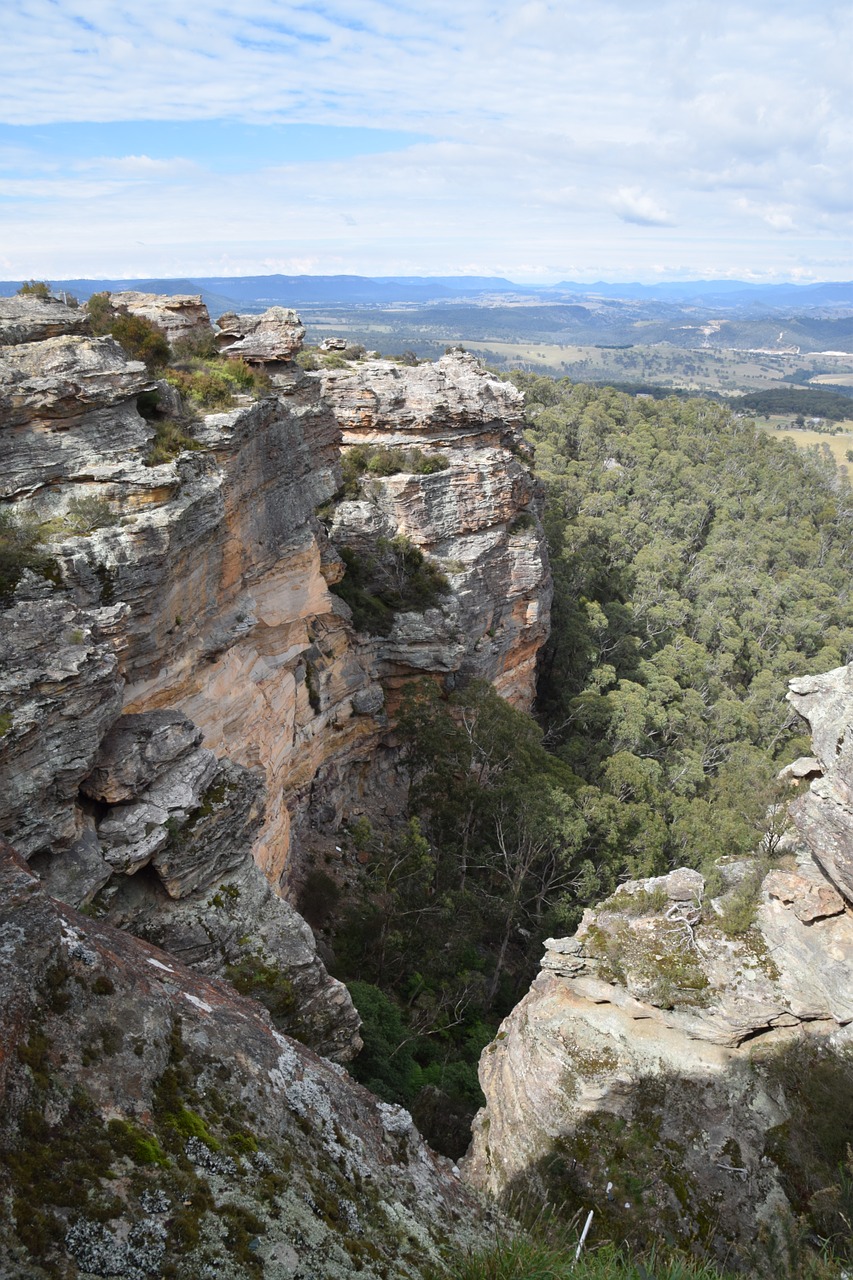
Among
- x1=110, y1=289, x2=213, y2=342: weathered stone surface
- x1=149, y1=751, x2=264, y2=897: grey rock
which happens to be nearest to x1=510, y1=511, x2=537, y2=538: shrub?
x1=110, y1=289, x2=213, y2=342: weathered stone surface

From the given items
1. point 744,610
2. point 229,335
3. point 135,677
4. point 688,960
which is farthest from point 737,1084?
point 744,610

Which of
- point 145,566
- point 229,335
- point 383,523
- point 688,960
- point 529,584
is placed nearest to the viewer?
point 145,566

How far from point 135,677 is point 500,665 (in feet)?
72.8

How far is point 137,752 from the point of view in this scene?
12.8 meters

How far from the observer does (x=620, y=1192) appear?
14.5m

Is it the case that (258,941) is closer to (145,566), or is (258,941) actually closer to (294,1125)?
(294,1125)

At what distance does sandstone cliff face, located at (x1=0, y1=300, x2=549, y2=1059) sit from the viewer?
11414mm

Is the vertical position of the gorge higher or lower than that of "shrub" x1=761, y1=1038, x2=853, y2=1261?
higher

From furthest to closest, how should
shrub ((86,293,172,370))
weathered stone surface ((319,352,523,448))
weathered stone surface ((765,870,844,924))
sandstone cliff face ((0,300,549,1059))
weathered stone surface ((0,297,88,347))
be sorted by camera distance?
weathered stone surface ((319,352,523,448)) → shrub ((86,293,172,370)) → weathered stone surface ((765,870,844,924)) → weathered stone surface ((0,297,88,347)) → sandstone cliff face ((0,300,549,1059))

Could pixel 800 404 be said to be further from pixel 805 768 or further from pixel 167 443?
pixel 167 443

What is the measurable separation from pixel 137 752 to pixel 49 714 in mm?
1977

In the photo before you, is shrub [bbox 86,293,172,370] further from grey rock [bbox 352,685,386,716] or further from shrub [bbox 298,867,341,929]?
shrub [bbox 298,867,341,929]

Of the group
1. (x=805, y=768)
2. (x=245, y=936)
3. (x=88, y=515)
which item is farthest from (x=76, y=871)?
(x=805, y=768)

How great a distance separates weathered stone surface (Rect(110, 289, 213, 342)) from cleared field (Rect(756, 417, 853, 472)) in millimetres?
127001
